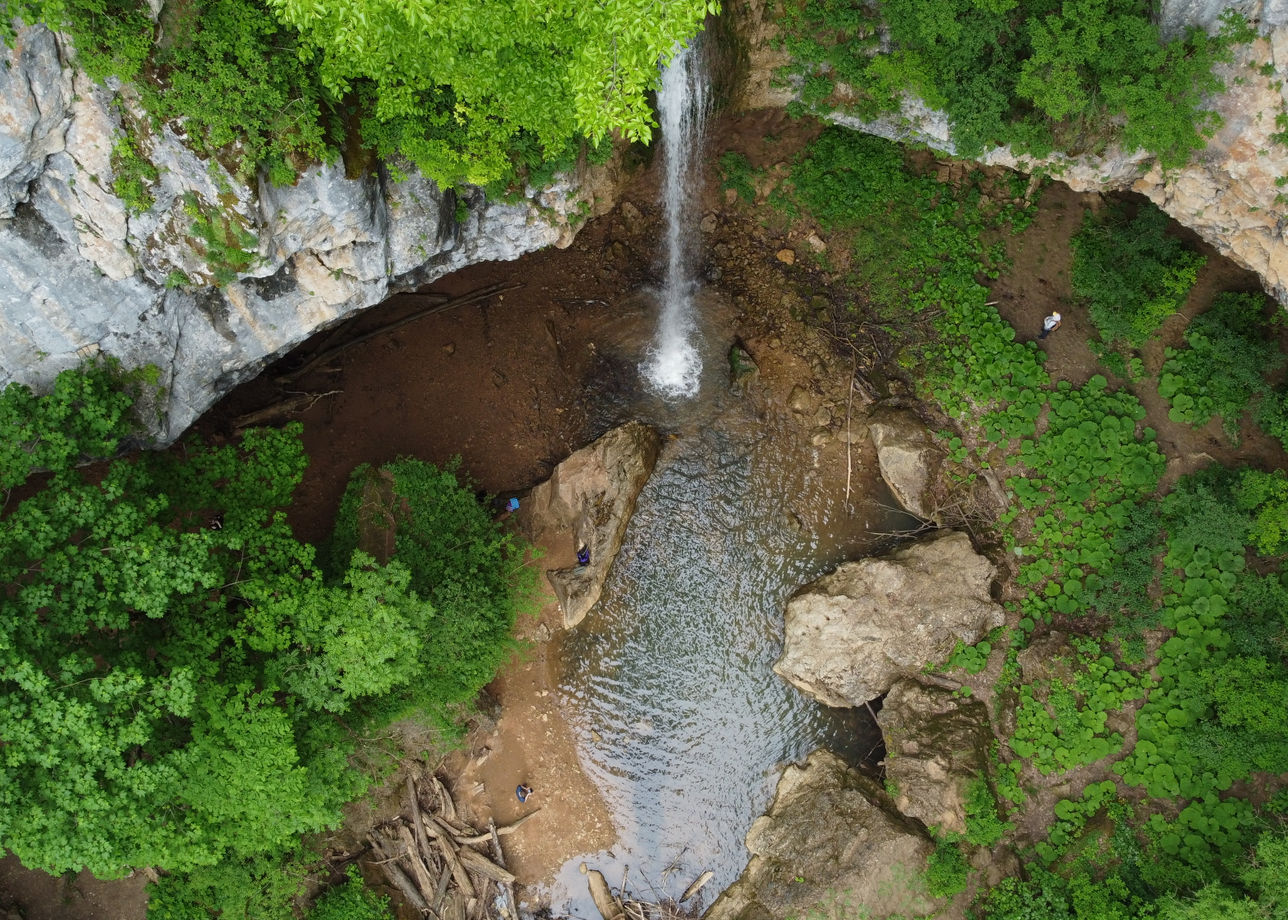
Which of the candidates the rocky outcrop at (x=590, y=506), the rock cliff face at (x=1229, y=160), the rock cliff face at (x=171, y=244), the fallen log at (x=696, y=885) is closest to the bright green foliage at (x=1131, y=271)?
the rock cliff face at (x=1229, y=160)

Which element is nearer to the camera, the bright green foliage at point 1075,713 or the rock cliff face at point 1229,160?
the rock cliff face at point 1229,160

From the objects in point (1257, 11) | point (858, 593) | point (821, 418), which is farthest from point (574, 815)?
point (1257, 11)

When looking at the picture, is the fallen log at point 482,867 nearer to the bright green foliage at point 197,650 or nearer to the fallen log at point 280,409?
the bright green foliage at point 197,650

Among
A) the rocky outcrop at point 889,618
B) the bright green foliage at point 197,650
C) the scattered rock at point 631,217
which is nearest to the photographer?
the bright green foliage at point 197,650

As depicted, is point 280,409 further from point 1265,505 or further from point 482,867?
point 1265,505

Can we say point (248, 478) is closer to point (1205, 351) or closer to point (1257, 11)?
point (1257, 11)

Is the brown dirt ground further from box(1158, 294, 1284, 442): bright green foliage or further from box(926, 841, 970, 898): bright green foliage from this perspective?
box(926, 841, 970, 898): bright green foliage

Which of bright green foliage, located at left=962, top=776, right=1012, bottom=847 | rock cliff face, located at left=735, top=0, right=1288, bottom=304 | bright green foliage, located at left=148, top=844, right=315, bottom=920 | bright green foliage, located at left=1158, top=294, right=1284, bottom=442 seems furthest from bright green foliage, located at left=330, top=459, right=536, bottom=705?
bright green foliage, located at left=1158, top=294, right=1284, bottom=442
